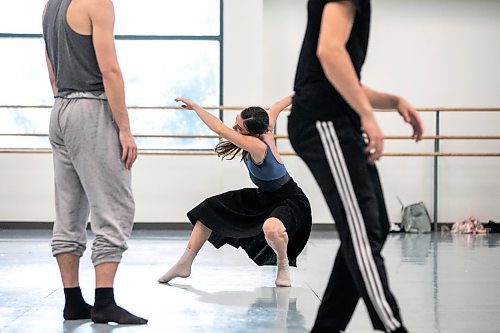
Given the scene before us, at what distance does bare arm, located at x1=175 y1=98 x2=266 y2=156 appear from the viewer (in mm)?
4156

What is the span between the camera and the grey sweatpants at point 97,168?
3150mm

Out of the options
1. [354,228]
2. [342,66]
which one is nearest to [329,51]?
[342,66]

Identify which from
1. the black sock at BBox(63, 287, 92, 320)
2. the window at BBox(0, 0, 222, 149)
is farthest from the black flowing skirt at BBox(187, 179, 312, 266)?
the window at BBox(0, 0, 222, 149)

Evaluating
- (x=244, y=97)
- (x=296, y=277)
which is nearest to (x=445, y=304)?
(x=296, y=277)

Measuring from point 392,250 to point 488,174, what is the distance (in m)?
2.88

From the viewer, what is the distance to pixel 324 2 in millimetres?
2244

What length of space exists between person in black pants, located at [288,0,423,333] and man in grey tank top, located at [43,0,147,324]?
100 centimetres

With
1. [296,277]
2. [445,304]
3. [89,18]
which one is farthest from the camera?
[296,277]

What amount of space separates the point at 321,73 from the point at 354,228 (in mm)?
409

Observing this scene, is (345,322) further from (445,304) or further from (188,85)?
(188,85)

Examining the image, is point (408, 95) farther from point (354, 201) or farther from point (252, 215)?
point (354, 201)

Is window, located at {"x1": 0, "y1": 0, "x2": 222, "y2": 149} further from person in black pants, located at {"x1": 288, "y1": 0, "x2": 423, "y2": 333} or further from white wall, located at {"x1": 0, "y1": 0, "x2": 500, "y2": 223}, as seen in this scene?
person in black pants, located at {"x1": 288, "y1": 0, "x2": 423, "y2": 333}

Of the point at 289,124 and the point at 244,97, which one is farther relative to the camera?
the point at 244,97

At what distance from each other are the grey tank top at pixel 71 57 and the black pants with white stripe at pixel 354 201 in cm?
110
